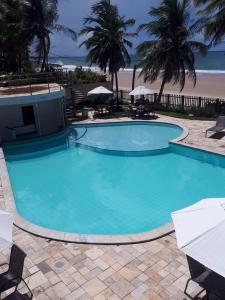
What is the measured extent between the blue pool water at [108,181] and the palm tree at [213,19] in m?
6.11

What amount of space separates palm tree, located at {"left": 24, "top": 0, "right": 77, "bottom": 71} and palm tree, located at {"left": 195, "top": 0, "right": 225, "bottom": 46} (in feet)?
45.1

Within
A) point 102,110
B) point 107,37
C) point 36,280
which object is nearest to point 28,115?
point 102,110

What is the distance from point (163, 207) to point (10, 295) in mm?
5871

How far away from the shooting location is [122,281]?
6176 mm

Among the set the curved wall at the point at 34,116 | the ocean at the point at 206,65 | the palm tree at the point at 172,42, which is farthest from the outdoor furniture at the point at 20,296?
the ocean at the point at 206,65

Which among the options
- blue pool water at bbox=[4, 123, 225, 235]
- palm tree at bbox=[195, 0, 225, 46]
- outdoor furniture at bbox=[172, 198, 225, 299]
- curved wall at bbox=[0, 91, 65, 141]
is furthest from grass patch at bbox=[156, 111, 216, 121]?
outdoor furniture at bbox=[172, 198, 225, 299]

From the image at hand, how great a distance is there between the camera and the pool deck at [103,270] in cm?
589

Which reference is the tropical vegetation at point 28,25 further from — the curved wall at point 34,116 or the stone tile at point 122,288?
the stone tile at point 122,288

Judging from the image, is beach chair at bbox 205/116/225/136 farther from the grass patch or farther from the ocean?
the ocean

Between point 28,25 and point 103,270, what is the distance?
2449 centimetres

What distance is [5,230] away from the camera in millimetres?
5430

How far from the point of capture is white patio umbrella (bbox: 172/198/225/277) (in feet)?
14.9

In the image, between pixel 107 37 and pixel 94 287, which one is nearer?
pixel 94 287

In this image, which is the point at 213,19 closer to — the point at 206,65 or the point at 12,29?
the point at 12,29
